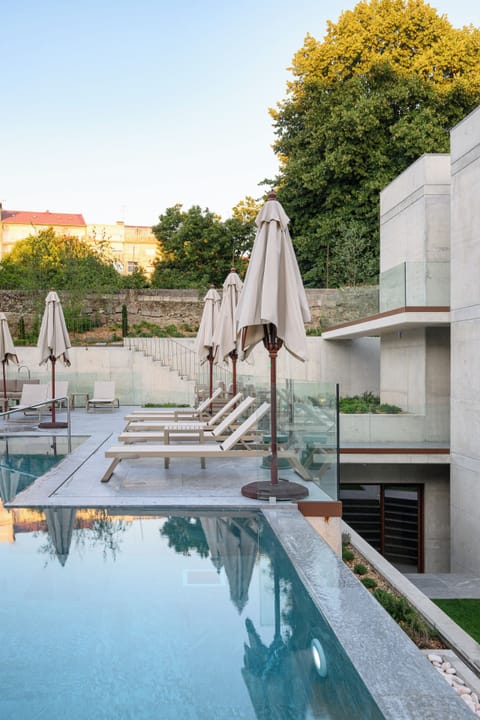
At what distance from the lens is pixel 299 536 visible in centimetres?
483

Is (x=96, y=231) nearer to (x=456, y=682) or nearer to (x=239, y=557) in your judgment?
(x=239, y=557)

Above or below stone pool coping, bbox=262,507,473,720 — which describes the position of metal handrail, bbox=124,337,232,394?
→ above

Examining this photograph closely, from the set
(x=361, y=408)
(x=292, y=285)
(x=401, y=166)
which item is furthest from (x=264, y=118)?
(x=292, y=285)

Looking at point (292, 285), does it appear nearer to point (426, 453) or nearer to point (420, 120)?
point (426, 453)

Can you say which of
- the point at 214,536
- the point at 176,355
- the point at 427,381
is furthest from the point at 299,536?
the point at 176,355

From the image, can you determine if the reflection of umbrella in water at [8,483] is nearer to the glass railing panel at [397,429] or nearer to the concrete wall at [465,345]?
the glass railing panel at [397,429]

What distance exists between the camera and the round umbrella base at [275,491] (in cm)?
580

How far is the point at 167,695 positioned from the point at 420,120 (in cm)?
2609

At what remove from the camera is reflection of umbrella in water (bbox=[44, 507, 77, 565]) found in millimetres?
4691

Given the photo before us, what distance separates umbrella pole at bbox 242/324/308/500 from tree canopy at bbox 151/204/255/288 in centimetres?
2488

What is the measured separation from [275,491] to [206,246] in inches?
1058

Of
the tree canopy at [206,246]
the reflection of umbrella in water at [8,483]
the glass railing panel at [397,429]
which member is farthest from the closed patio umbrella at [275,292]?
the tree canopy at [206,246]

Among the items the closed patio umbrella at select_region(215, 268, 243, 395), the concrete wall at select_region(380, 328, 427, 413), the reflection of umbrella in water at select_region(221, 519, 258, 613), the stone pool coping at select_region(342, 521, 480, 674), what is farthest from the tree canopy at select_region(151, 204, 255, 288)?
the reflection of umbrella in water at select_region(221, 519, 258, 613)

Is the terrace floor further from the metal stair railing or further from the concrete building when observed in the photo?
the metal stair railing
